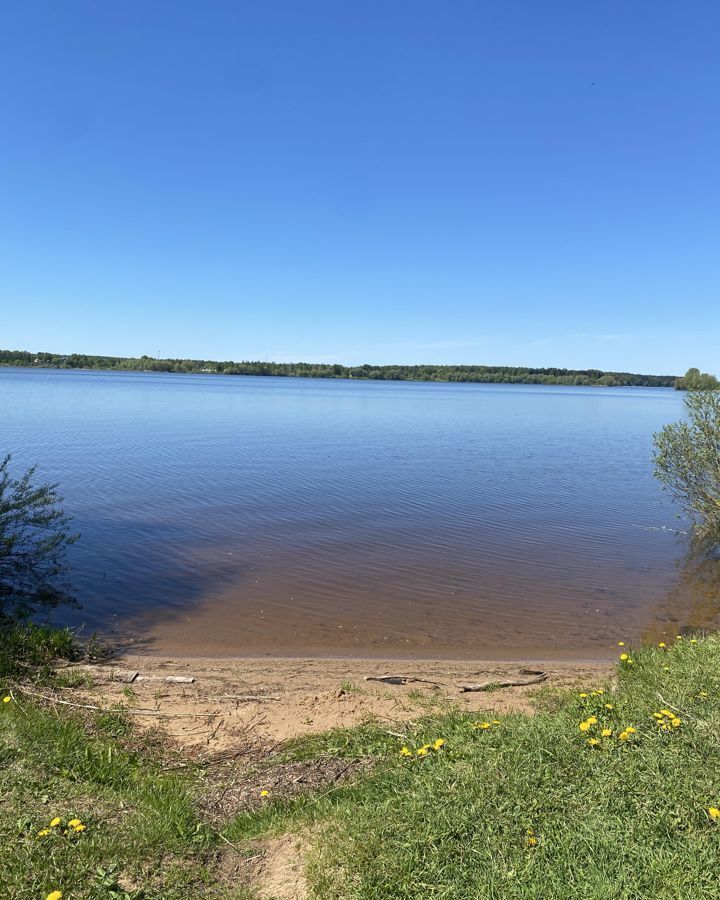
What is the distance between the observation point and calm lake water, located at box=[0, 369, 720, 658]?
400 inches

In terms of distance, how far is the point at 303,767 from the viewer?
5504 millimetres

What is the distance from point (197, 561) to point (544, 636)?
7.44 metres

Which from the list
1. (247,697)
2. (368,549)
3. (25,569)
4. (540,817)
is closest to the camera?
(540,817)

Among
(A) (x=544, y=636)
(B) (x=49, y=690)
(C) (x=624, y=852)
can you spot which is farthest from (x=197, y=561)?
(C) (x=624, y=852)

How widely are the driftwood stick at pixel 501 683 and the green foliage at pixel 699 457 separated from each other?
29.9ft

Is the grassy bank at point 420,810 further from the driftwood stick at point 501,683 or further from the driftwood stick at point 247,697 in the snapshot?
the driftwood stick at point 501,683

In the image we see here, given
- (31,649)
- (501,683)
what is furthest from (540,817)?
(31,649)

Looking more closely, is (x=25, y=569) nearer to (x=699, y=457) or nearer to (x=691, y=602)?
(x=691, y=602)

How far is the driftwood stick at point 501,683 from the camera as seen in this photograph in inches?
298

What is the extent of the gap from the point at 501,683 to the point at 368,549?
22.5 feet

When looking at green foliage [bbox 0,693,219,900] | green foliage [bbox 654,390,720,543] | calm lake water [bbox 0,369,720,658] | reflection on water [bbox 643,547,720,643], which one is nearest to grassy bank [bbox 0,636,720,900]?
green foliage [bbox 0,693,219,900]

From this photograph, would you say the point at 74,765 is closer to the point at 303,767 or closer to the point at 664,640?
the point at 303,767

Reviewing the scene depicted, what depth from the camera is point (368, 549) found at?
1441 cm

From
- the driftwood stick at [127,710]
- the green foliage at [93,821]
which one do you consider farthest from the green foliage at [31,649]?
the green foliage at [93,821]
